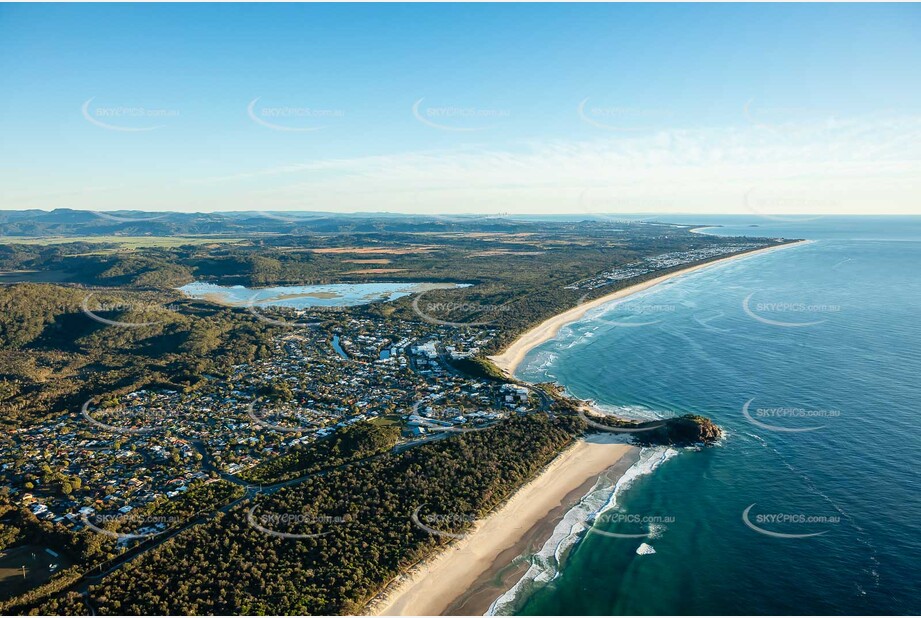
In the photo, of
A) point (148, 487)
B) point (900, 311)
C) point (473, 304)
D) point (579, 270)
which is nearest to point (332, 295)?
point (473, 304)

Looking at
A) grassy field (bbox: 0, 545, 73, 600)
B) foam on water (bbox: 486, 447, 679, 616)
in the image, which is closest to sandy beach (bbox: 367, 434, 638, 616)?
foam on water (bbox: 486, 447, 679, 616)

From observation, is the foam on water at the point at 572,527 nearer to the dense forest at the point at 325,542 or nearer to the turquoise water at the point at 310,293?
the dense forest at the point at 325,542
